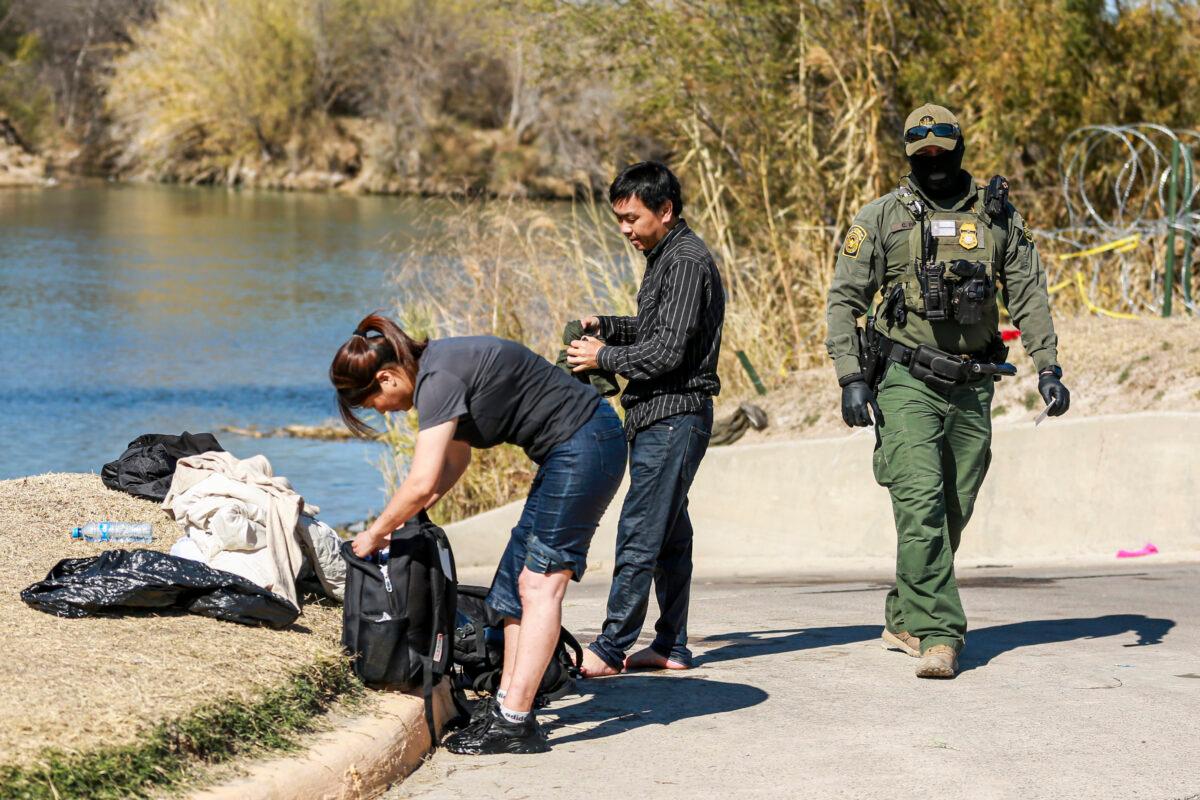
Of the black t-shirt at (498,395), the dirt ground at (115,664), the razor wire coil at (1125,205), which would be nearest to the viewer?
the dirt ground at (115,664)

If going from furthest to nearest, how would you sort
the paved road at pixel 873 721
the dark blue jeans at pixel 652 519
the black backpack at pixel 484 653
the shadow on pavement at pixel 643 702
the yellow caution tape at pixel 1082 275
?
the yellow caution tape at pixel 1082 275
the dark blue jeans at pixel 652 519
the black backpack at pixel 484 653
the shadow on pavement at pixel 643 702
the paved road at pixel 873 721

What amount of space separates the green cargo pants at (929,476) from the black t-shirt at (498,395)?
1575 millimetres

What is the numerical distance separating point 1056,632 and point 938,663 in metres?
1.32

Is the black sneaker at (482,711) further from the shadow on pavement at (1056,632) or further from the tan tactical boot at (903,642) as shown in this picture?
the shadow on pavement at (1056,632)

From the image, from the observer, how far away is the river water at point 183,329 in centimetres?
1719

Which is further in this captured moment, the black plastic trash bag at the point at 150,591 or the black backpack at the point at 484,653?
the black backpack at the point at 484,653

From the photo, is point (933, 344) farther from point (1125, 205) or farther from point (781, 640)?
point (1125, 205)

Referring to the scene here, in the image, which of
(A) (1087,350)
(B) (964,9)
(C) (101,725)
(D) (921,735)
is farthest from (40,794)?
(B) (964,9)

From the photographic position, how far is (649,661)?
247 inches

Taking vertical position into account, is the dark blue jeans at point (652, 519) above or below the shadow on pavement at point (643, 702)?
above

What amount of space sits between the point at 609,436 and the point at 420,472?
680mm

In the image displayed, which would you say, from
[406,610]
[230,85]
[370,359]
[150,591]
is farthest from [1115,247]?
[230,85]

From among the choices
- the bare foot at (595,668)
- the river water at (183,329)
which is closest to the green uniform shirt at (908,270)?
the bare foot at (595,668)

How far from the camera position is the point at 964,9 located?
1711 centimetres
